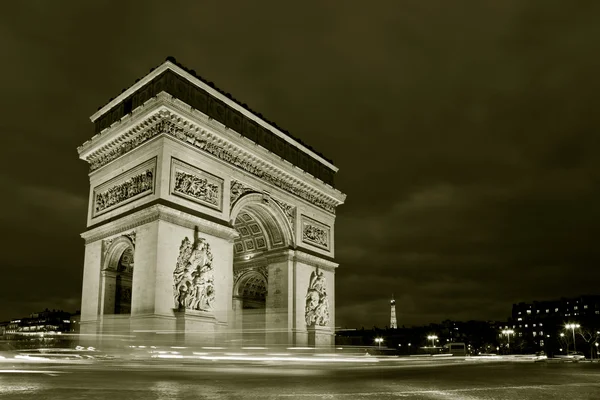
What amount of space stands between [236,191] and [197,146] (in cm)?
254

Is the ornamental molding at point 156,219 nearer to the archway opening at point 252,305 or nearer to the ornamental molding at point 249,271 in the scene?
the ornamental molding at point 249,271

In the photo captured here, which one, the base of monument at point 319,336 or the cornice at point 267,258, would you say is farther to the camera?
the cornice at point 267,258

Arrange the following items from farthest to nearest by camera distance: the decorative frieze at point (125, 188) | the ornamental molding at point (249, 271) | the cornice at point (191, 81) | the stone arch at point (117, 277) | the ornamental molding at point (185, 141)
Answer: the ornamental molding at point (249, 271) < the stone arch at point (117, 277) < the cornice at point (191, 81) < the ornamental molding at point (185, 141) < the decorative frieze at point (125, 188)

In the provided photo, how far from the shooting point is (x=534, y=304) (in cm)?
13238

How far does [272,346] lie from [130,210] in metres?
8.63

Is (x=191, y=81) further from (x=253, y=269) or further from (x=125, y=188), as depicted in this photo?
(x=253, y=269)

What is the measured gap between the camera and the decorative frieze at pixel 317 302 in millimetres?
24688

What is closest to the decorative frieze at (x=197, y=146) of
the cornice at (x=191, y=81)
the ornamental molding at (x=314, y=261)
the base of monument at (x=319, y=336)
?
the cornice at (x=191, y=81)

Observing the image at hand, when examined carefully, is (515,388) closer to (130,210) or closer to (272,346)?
(130,210)

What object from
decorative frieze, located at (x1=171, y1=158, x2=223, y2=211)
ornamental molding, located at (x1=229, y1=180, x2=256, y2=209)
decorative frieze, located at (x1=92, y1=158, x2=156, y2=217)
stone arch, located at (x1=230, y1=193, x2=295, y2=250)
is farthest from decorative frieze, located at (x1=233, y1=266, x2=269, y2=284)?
decorative frieze, located at (x1=92, y1=158, x2=156, y2=217)

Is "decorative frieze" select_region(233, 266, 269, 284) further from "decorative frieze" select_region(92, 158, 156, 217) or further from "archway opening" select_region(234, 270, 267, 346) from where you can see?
"decorative frieze" select_region(92, 158, 156, 217)

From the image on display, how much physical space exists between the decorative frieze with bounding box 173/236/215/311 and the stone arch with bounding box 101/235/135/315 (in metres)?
2.48

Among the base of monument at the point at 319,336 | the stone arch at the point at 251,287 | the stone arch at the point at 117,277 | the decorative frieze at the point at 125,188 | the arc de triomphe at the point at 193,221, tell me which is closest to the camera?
the arc de triomphe at the point at 193,221

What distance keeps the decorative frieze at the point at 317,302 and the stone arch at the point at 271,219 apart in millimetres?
2188
